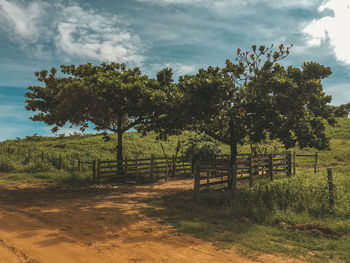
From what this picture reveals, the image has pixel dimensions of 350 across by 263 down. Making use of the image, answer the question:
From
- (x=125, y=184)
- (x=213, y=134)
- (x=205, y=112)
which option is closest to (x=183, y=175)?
(x=125, y=184)

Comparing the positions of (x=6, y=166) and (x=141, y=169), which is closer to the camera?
(x=141, y=169)

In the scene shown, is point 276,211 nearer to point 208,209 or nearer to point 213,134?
point 208,209

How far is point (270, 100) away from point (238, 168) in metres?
4.30

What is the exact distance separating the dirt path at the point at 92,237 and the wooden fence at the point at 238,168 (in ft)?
10.6

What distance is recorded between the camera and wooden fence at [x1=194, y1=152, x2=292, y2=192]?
498 inches

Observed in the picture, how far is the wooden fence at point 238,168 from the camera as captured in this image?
41.5 ft

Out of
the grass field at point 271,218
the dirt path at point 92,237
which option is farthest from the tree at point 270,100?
the dirt path at point 92,237

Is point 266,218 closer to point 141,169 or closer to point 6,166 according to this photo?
point 141,169

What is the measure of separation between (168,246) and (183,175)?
16.1 metres

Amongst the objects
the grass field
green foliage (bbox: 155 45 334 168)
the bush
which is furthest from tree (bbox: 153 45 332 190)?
the bush

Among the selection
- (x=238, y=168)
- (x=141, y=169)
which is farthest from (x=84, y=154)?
(x=238, y=168)

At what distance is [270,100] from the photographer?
11805 millimetres

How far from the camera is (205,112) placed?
1292 centimetres

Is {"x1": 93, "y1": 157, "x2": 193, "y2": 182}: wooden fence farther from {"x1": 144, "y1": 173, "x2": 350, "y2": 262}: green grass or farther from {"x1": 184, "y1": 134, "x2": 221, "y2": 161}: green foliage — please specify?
{"x1": 144, "y1": 173, "x2": 350, "y2": 262}: green grass
